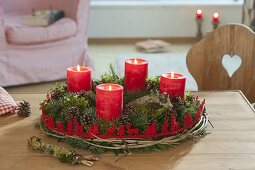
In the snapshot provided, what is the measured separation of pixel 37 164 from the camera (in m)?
1.09

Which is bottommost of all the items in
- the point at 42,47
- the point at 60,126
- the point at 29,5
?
the point at 42,47

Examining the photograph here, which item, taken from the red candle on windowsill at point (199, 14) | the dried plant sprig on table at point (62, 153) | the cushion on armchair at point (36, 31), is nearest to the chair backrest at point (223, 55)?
the dried plant sprig on table at point (62, 153)

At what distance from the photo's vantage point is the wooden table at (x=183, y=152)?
3.56 ft

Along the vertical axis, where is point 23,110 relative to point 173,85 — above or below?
below

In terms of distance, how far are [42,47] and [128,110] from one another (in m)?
2.08

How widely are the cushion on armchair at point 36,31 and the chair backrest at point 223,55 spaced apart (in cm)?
160

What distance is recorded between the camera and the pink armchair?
303cm

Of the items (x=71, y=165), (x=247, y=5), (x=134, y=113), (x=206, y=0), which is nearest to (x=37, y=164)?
(x=71, y=165)

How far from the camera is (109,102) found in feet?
3.84

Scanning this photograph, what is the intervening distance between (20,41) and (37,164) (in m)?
2.08

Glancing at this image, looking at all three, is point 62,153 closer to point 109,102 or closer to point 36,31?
point 109,102

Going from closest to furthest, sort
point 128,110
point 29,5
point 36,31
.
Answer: point 128,110 < point 36,31 < point 29,5

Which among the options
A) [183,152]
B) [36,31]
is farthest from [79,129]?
[36,31]

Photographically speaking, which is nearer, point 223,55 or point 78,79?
point 78,79
